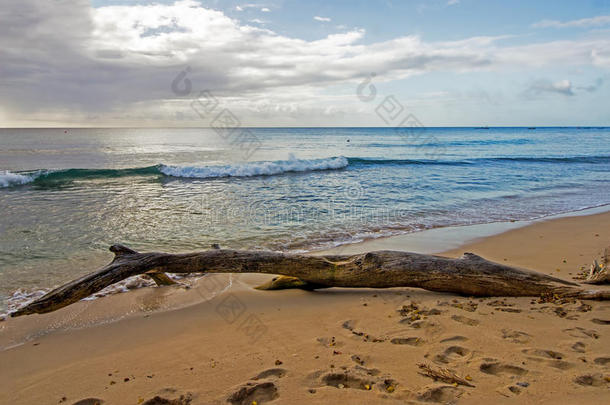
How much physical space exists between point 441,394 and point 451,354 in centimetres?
65

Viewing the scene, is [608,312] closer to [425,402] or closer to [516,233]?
[425,402]

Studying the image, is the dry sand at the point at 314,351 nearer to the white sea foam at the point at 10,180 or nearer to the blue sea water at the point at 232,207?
the blue sea water at the point at 232,207

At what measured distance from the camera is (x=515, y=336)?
3406mm

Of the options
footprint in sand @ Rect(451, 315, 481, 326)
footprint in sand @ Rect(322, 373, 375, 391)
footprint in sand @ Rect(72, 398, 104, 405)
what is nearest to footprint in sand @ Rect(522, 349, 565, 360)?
footprint in sand @ Rect(451, 315, 481, 326)

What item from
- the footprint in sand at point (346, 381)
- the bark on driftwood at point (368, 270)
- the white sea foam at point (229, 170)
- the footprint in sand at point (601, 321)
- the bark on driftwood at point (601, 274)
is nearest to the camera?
the footprint in sand at point (346, 381)

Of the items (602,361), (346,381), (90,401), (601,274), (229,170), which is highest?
(229,170)

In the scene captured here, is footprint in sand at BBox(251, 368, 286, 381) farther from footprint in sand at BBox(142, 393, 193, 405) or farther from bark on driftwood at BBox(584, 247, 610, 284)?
bark on driftwood at BBox(584, 247, 610, 284)

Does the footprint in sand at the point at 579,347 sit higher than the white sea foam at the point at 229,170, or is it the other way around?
the white sea foam at the point at 229,170

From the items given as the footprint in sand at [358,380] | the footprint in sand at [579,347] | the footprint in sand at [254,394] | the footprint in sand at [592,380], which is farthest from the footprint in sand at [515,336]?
the footprint in sand at [254,394]

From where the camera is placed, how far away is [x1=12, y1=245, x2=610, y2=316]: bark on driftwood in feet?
14.8

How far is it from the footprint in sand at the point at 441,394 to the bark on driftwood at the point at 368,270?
2.19m

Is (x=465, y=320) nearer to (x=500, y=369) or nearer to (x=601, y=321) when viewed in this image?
(x=500, y=369)

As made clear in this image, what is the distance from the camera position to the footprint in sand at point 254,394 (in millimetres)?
2641

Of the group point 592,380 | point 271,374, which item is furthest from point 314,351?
point 592,380
